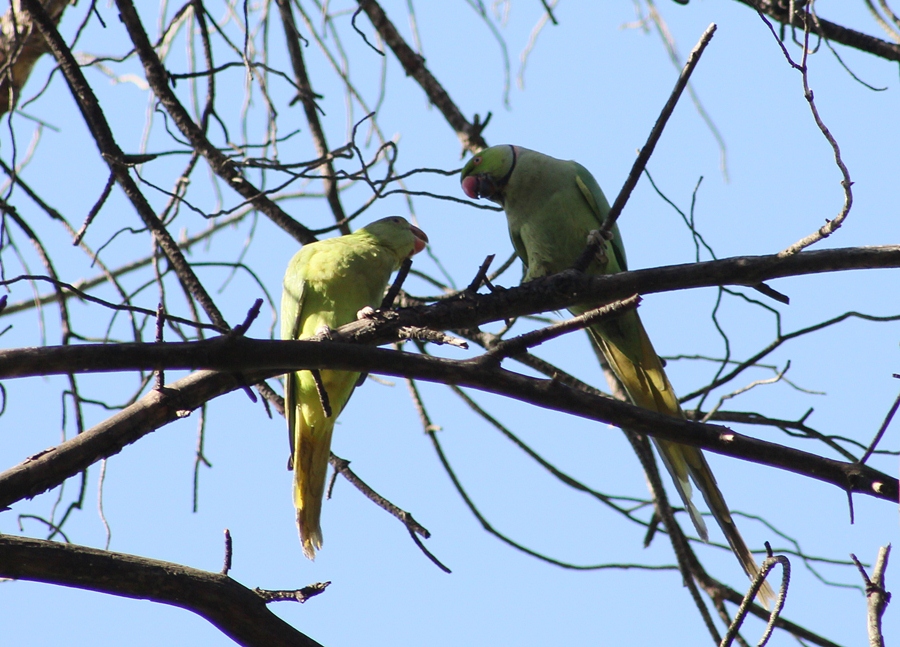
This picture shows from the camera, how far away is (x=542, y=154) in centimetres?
383

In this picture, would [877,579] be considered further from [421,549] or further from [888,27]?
[888,27]

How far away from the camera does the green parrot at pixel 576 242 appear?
112 inches

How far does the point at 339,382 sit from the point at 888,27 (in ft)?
7.76

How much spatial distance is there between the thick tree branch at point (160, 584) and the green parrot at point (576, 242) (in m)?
1.55

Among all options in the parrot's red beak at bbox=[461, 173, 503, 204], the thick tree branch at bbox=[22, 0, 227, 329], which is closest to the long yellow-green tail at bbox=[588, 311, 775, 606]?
the parrot's red beak at bbox=[461, 173, 503, 204]

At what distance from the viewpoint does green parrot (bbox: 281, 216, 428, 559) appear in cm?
287

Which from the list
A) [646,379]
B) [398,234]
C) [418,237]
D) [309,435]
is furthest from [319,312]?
[646,379]

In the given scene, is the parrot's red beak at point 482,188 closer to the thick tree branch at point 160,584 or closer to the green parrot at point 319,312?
the green parrot at point 319,312

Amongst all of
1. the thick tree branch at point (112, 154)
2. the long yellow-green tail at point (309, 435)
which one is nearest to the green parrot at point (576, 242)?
the long yellow-green tail at point (309, 435)

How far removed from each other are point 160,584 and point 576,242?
2.22 m

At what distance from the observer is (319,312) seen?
3109mm

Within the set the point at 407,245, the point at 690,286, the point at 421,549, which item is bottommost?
the point at 421,549

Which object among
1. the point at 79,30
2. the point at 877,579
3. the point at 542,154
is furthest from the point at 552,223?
the point at 877,579

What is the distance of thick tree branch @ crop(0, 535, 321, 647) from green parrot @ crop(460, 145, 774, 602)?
1.55 meters
